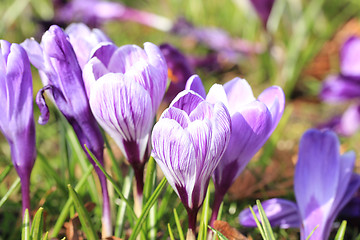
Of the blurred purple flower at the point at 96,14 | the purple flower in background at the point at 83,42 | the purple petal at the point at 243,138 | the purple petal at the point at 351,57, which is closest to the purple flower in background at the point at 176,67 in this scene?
the purple flower in background at the point at 83,42

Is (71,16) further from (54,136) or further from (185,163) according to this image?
(185,163)

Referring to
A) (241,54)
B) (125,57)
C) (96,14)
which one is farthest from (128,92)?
(241,54)

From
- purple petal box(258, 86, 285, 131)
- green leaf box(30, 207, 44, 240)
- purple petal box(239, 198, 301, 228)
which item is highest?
purple petal box(258, 86, 285, 131)

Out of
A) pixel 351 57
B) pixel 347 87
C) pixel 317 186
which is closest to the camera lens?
pixel 317 186

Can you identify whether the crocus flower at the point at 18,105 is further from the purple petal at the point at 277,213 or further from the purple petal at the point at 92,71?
the purple petal at the point at 277,213

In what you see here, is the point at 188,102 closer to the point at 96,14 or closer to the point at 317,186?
the point at 317,186

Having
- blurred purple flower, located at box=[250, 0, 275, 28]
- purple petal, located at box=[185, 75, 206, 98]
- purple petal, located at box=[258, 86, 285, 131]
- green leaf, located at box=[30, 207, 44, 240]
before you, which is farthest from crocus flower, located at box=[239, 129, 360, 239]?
blurred purple flower, located at box=[250, 0, 275, 28]

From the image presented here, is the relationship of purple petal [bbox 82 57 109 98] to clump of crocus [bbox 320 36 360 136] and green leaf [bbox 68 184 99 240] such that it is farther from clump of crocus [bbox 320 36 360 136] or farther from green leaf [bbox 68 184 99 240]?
clump of crocus [bbox 320 36 360 136]
